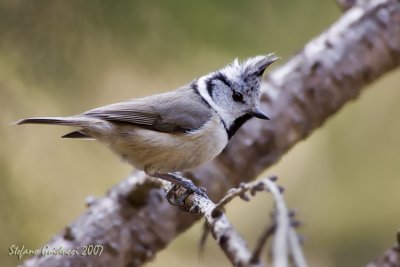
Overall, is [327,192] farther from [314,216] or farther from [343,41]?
[343,41]

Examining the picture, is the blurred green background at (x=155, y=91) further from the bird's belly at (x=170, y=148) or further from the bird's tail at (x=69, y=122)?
the bird's belly at (x=170, y=148)

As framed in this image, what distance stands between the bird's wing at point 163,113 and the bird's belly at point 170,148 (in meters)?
0.04

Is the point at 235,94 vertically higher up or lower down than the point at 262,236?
higher up

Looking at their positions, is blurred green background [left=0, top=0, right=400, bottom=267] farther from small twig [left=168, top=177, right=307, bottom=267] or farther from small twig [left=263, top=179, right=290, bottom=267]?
small twig [left=263, top=179, right=290, bottom=267]

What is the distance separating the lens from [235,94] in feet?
8.01

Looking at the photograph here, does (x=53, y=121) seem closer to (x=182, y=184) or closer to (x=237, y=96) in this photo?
(x=182, y=184)

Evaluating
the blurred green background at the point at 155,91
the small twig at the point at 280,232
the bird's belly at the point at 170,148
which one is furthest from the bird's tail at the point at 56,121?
the small twig at the point at 280,232

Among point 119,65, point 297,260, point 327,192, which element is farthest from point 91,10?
point 297,260

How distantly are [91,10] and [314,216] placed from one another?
5.42ft

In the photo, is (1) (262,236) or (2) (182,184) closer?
(1) (262,236)

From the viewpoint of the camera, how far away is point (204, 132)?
2.33 metres

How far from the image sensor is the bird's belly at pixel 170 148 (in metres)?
2.29

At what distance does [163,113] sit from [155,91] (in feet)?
2.45

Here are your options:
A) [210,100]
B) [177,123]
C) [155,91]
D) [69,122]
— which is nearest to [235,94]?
[210,100]
